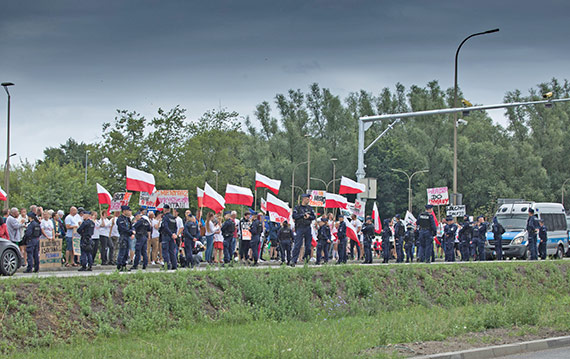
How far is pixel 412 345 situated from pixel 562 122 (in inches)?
2944

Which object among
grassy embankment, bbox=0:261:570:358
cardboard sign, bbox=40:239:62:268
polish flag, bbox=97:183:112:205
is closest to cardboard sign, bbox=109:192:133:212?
polish flag, bbox=97:183:112:205

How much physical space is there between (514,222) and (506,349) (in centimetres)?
Result: 2077

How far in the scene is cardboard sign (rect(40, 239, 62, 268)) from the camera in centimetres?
2070

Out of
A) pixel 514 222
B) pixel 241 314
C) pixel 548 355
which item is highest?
pixel 514 222

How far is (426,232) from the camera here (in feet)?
80.4

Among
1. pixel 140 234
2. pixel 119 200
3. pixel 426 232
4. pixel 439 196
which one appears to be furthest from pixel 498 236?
pixel 140 234

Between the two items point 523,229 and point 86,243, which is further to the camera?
point 523,229

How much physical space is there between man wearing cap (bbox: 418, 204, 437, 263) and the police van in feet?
22.1

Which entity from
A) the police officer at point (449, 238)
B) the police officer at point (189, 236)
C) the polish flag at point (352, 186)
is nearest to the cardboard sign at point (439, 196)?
the polish flag at point (352, 186)

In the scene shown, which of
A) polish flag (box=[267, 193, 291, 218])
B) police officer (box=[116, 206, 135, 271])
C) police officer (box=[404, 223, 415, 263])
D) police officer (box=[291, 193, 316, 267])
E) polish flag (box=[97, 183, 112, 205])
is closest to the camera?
police officer (box=[116, 206, 135, 271])

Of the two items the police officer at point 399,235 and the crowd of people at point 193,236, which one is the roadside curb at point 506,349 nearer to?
the crowd of people at point 193,236

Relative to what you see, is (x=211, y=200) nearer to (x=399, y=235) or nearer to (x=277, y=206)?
(x=277, y=206)

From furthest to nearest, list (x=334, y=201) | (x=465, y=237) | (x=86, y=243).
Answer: (x=334, y=201), (x=465, y=237), (x=86, y=243)

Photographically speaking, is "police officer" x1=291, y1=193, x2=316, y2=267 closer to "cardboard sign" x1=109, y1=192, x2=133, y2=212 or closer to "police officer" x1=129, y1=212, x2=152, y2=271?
"police officer" x1=129, y1=212, x2=152, y2=271
